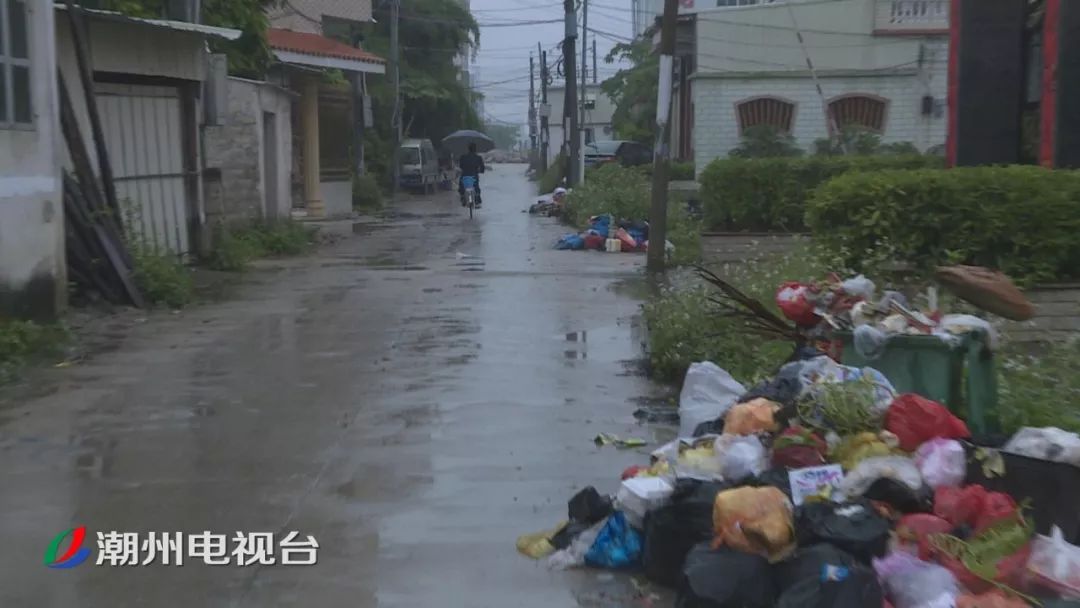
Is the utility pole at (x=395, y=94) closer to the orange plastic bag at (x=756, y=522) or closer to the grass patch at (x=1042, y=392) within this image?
the grass patch at (x=1042, y=392)

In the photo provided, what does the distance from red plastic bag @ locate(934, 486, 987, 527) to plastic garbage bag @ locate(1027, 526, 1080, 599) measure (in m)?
0.34

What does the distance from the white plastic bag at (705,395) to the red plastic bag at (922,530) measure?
2051mm

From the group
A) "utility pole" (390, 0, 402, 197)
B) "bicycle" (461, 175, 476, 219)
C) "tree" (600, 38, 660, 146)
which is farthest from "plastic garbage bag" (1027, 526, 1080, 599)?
"tree" (600, 38, 660, 146)

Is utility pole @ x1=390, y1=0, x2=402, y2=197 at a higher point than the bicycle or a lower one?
higher

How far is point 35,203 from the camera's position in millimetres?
10938

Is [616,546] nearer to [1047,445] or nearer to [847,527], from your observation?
[847,527]

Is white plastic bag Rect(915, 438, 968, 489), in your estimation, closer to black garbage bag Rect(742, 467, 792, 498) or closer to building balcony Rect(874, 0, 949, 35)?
black garbage bag Rect(742, 467, 792, 498)

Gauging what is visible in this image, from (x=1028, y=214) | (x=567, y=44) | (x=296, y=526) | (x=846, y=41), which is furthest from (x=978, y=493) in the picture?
(x=567, y=44)

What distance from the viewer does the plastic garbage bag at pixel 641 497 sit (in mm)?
5449

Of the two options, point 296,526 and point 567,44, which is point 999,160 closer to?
point 296,526

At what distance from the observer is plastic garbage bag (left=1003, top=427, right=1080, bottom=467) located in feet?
16.0

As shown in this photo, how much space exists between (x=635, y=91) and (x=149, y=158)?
33.8 m

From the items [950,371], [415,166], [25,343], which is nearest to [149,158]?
[25,343]

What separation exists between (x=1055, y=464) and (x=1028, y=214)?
19.1ft
